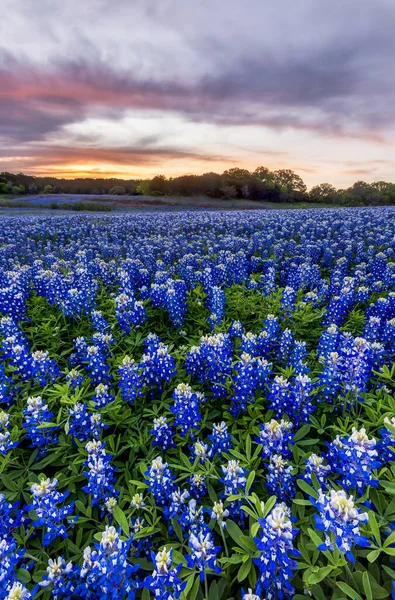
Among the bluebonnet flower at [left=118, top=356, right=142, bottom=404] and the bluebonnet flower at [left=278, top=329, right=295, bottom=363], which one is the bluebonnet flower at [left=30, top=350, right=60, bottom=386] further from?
the bluebonnet flower at [left=278, top=329, right=295, bottom=363]

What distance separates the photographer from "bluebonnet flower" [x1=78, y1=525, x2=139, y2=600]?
1814 mm

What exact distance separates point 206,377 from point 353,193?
72.0 meters

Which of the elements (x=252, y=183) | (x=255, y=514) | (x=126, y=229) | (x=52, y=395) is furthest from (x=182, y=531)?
(x=252, y=183)

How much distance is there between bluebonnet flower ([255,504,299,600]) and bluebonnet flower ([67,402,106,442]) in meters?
1.74

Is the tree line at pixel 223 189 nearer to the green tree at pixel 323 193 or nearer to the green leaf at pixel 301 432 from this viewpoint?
the green tree at pixel 323 193

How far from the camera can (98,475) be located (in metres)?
2.51

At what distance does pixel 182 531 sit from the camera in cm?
249

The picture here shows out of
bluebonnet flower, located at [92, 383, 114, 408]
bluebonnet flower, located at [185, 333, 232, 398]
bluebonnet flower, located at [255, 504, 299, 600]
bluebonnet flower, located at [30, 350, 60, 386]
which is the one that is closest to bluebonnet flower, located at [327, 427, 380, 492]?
bluebonnet flower, located at [255, 504, 299, 600]

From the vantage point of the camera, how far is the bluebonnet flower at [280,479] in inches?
96.0

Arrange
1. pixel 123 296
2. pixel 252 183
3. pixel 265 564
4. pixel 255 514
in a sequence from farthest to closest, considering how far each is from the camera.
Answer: pixel 252 183
pixel 123 296
pixel 255 514
pixel 265 564

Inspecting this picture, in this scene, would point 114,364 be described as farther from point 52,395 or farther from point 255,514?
point 255,514

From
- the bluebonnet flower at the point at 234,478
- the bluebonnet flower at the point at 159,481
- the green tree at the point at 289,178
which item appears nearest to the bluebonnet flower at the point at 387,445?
the bluebonnet flower at the point at 234,478

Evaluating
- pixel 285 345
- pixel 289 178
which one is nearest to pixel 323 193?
pixel 289 178

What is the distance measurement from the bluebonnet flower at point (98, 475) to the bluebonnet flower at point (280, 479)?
118cm
